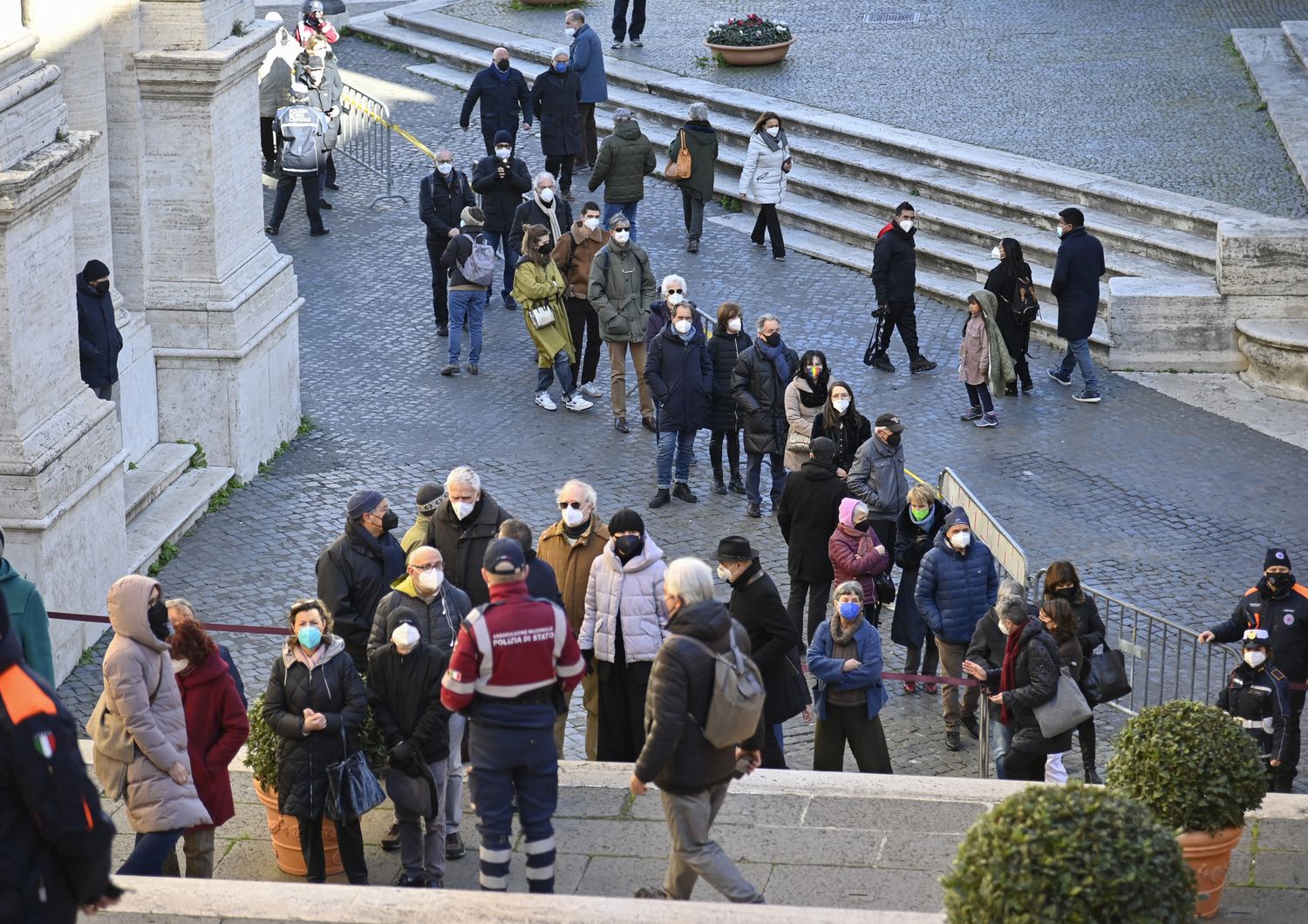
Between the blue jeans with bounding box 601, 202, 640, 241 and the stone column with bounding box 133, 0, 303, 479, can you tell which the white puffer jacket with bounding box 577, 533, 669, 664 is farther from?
the blue jeans with bounding box 601, 202, 640, 241

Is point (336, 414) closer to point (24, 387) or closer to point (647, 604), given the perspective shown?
point (24, 387)

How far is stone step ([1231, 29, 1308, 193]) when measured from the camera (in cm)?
1822

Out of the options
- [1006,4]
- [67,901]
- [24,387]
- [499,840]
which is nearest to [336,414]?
[24,387]

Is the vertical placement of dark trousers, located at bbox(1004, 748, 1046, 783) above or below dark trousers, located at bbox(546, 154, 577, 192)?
below

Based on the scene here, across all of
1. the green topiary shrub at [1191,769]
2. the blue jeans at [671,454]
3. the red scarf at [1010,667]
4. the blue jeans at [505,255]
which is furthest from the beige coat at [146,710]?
the blue jeans at [505,255]

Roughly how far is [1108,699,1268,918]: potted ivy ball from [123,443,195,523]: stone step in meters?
6.87

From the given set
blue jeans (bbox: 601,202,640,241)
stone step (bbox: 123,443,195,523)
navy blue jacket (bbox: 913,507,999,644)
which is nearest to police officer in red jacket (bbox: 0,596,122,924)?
Result: navy blue jacket (bbox: 913,507,999,644)

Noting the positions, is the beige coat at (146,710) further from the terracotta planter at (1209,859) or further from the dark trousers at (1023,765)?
the dark trousers at (1023,765)

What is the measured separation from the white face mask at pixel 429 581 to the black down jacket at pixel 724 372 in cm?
531

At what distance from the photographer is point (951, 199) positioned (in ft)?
59.7

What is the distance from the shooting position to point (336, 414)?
562 inches

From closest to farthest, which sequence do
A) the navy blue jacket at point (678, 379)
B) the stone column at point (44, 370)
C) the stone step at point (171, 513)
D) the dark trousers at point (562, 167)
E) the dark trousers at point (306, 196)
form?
the stone column at point (44, 370) < the stone step at point (171, 513) < the navy blue jacket at point (678, 379) < the dark trousers at point (306, 196) < the dark trousers at point (562, 167)

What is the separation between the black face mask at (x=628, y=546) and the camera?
8336 millimetres

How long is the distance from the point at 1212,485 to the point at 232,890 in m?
8.85
